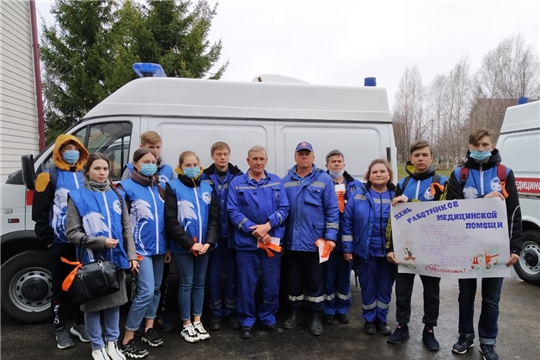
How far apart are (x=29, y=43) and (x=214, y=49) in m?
6.59

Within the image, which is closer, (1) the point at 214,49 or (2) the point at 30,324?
(2) the point at 30,324

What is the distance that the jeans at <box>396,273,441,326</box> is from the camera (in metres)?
3.60

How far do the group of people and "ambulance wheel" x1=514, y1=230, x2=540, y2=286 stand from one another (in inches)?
121

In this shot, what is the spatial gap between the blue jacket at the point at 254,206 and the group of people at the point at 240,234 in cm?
1

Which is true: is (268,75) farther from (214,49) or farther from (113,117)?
(214,49)

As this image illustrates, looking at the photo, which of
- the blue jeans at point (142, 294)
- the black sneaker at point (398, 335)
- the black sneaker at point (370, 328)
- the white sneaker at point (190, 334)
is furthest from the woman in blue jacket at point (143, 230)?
the black sneaker at point (398, 335)

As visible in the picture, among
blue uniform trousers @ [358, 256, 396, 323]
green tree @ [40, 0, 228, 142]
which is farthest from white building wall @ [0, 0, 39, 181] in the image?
blue uniform trousers @ [358, 256, 396, 323]

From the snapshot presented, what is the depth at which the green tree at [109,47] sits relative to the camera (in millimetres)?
12234

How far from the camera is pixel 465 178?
3.42 meters

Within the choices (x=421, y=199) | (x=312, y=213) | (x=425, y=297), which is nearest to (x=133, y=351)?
(x=312, y=213)

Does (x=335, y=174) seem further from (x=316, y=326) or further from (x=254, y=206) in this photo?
(x=316, y=326)

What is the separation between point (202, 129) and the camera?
179 inches

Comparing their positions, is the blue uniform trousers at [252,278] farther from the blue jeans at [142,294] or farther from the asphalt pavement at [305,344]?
the blue jeans at [142,294]

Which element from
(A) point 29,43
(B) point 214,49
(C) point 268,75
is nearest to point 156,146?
(C) point 268,75
